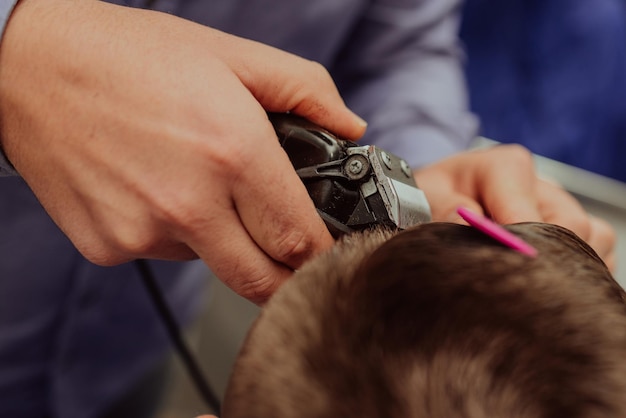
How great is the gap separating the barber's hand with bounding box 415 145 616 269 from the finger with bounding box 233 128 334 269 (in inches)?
5.5

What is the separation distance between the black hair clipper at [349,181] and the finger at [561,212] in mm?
187

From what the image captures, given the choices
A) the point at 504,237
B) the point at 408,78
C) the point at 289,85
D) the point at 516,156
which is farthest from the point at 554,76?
the point at 504,237

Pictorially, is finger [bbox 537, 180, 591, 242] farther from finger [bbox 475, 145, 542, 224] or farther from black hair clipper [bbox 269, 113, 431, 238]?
black hair clipper [bbox 269, 113, 431, 238]

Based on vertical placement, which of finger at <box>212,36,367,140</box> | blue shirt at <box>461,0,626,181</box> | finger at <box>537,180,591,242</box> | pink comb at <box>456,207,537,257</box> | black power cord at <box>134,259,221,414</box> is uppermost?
pink comb at <box>456,207,537,257</box>

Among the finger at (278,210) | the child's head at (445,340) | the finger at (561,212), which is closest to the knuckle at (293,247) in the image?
the finger at (278,210)

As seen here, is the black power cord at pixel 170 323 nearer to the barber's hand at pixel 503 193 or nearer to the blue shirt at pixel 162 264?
the blue shirt at pixel 162 264

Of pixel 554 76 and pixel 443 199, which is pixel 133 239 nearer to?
pixel 443 199

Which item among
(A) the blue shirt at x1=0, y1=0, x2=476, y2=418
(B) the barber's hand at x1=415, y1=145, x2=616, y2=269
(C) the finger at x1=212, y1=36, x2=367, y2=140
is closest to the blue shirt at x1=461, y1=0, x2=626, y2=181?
(A) the blue shirt at x1=0, y1=0, x2=476, y2=418

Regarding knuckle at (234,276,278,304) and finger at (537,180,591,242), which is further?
finger at (537,180,591,242)

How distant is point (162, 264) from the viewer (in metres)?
0.87

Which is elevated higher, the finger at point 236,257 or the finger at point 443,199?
the finger at point 443,199

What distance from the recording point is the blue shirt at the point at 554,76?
4.94 ft

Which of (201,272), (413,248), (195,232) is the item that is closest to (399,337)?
(413,248)

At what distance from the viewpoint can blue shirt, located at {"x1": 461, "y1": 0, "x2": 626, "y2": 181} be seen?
1505 mm
